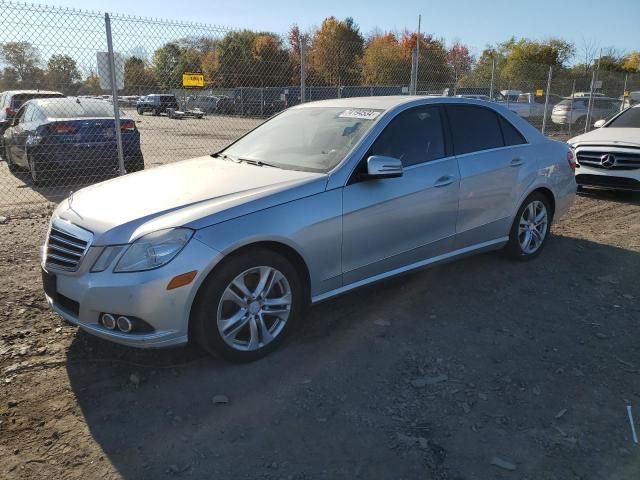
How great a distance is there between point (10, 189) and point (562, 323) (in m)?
9.22

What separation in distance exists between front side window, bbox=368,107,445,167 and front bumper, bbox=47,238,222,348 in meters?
1.62

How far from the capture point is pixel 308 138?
4.34 meters

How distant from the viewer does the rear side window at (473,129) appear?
4699mm

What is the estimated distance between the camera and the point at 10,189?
954 centimetres

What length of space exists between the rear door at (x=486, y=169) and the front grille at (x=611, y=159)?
3.92 metres

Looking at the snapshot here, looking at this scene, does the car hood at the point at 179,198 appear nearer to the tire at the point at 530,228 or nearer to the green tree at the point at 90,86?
the tire at the point at 530,228

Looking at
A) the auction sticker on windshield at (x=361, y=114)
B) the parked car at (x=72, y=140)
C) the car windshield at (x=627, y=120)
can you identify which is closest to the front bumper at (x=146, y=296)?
the auction sticker on windshield at (x=361, y=114)

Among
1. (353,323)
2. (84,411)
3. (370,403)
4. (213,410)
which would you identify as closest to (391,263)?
(353,323)

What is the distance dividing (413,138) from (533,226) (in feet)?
6.31

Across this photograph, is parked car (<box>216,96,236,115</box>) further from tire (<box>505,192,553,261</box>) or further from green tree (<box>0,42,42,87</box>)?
tire (<box>505,192,553,261</box>)

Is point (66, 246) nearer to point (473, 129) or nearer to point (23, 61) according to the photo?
point (473, 129)

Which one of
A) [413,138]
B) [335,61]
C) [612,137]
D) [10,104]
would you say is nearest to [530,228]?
[413,138]

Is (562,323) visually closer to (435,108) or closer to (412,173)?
(412,173)

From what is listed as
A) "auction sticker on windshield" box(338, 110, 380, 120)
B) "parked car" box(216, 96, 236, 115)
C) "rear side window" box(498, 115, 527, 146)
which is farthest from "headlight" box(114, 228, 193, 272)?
"parked car" box(216, 96, 236, 115)
